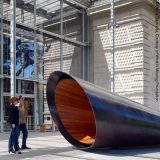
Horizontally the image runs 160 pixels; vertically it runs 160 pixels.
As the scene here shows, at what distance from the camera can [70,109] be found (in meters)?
12.0

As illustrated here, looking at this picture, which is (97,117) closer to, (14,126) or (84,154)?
(84,154)

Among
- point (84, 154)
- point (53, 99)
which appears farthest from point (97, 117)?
point (53, 99)

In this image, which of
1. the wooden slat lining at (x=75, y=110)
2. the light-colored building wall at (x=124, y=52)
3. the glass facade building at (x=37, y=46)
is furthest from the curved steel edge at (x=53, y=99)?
the light-colored building wall at (x=124, y=52)

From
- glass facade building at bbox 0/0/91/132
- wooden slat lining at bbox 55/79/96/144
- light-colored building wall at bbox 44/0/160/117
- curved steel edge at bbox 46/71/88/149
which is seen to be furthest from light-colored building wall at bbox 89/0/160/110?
curved steel edge at bbox 46/71/88/149

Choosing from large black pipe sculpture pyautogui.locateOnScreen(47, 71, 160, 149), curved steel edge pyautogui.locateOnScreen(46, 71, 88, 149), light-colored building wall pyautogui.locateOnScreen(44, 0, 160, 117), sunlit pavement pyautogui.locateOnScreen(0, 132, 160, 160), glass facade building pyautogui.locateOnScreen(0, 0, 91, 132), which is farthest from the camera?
light-colored building wall pyautogui.locateOnScreen(44, 0, 160, 117)

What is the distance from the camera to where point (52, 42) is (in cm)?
2373

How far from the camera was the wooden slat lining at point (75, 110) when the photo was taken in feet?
38.7

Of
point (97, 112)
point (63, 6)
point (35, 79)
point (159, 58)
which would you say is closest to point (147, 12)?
point (159, 58)

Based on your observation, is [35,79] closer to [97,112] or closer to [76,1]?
[76,1]

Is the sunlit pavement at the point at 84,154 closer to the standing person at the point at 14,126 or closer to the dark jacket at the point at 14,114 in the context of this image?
the standing person at the point at 14,126

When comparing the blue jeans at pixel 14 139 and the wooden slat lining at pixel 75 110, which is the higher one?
the wooden slat lining at pixel 75 110

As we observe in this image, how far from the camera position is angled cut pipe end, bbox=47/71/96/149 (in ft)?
37.6

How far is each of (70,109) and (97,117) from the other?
7.84ft

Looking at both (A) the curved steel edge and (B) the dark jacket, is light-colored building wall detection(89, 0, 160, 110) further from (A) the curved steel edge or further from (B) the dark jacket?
(B) the dark jacket
